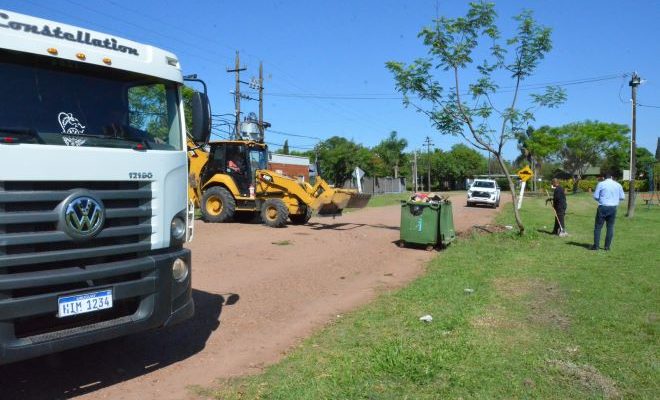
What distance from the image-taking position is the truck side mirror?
5387 mm

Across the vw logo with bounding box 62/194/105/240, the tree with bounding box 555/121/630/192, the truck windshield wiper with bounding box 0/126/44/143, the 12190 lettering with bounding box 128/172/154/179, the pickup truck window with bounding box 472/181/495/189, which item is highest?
the tree with bounding box 555/121/630/192

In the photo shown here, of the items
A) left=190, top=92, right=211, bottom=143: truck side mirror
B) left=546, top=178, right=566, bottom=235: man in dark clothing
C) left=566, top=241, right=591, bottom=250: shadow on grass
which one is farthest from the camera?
left=546, top=178, right=566, bottom=235: man in dark clothing

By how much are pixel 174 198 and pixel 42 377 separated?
194 cm

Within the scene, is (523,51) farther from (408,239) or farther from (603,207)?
(408,239)

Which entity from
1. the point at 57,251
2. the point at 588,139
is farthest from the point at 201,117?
the point at 588,139

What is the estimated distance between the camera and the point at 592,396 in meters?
4.25

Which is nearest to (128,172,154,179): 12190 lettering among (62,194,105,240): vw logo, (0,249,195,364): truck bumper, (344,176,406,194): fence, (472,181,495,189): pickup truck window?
(62,194,105,240): vw logo

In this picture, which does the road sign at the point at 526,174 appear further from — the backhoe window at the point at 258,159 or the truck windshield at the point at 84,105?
the truck windshield at the point at 84,105

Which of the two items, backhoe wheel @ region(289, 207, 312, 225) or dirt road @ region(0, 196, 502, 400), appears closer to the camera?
dirt road @ region(0, 196, 502, 400)

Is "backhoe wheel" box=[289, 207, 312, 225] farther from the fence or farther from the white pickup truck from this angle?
the fence

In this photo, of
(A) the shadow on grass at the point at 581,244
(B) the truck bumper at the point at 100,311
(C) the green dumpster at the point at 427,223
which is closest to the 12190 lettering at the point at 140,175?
(B) the truck bumper at the point at 100,311

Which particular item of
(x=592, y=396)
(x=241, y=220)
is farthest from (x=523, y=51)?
(x=592, y=396)

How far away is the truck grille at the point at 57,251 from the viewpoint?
148 inches

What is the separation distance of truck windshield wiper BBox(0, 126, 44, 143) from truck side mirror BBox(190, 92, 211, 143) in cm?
161
